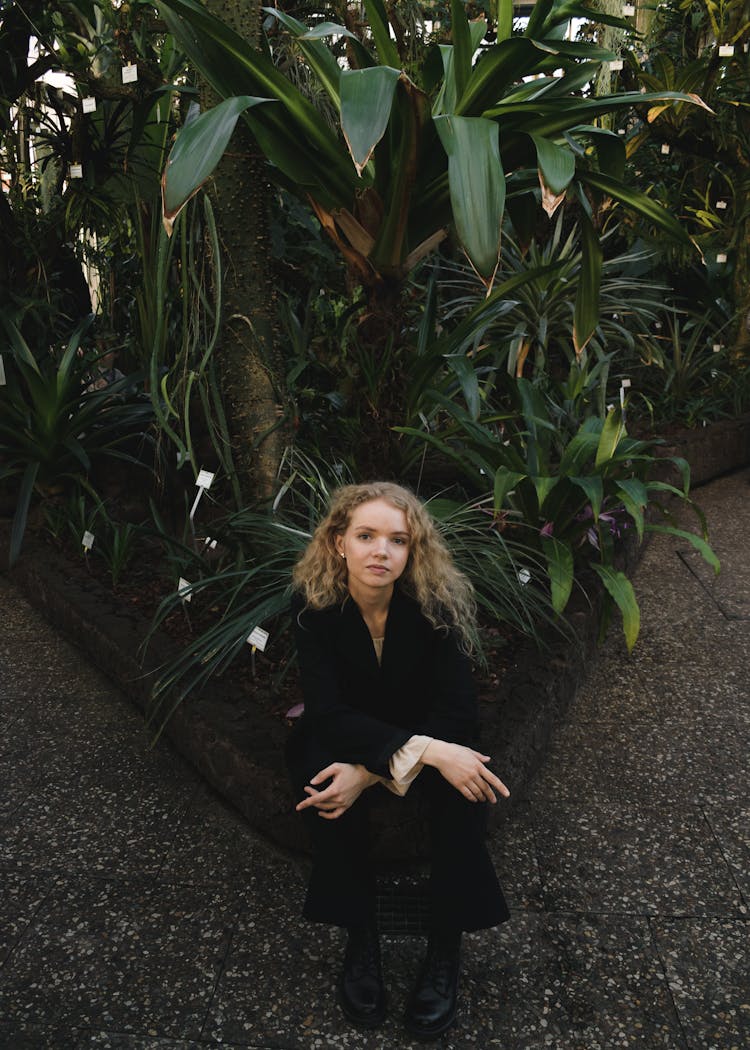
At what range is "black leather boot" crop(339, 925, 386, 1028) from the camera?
1.46m

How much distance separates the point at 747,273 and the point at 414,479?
3122 millimetres

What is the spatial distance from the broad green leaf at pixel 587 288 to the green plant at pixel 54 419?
62.1 inches

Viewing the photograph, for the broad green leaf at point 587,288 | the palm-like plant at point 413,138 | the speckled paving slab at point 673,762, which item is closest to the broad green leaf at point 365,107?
the palm-like plant at point 413,138

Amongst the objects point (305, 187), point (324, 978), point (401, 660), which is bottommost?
point (324, 978)

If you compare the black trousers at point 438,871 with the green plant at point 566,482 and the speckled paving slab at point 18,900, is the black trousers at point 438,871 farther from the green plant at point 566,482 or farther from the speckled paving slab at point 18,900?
the green plant at point 566,482

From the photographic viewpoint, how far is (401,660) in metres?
1.65

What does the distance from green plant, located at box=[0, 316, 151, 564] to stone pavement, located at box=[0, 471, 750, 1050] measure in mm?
990

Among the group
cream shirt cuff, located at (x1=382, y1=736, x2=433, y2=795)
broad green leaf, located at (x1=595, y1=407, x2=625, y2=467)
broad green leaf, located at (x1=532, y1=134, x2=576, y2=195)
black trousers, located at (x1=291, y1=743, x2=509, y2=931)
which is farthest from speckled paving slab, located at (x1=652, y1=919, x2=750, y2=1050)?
broad green leaf, located at (x1=532, y1=134, x2=576, y2=195)

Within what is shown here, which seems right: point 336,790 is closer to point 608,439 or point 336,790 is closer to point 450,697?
point 450,697

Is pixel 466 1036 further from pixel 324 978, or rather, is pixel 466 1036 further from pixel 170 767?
pixel 170 767

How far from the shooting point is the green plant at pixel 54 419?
10.4ft

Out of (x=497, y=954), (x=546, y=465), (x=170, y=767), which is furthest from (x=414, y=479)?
(x=497, y=954)

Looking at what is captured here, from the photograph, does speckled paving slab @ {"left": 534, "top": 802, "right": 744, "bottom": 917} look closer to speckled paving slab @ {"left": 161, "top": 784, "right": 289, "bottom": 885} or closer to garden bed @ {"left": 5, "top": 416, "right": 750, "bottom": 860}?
garden bed @ {"left": 5, "top": 416, "right": 750, "bottom": 860}

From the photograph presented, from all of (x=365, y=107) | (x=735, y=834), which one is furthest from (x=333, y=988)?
(x=365, y=107)
